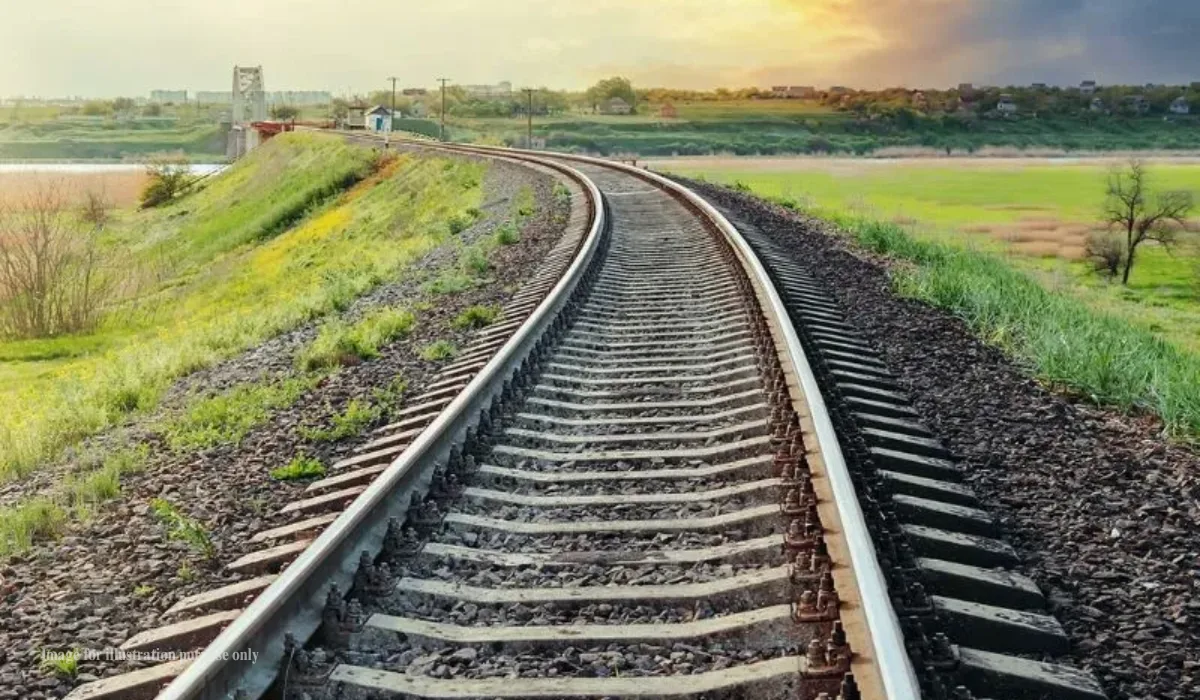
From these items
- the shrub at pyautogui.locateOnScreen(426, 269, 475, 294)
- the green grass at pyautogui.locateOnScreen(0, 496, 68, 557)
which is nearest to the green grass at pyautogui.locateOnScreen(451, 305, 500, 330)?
the shrub at pyautogui.locateOnScreen(426, 269, 475, 294)

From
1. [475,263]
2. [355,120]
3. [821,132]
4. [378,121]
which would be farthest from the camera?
[821,132]

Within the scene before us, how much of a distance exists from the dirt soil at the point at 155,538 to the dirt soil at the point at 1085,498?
294cm

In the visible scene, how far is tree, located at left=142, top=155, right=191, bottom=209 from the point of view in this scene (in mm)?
60750

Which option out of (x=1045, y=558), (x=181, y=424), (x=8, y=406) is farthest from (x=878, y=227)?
(x=1045, y=558)

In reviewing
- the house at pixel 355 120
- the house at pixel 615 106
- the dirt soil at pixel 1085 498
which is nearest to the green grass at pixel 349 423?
the dirt soil at pixel 1085 498

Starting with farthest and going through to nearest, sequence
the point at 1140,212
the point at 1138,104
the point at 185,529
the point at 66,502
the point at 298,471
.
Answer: the point at 1138,104 → the point at 1140,212 → the point at 66,502 → the point at 298,471 → the point at 185,529

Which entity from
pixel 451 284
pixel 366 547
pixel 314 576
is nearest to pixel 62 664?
pixel 314 576

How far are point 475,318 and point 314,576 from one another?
5.83m

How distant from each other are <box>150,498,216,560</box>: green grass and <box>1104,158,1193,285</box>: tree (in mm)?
37026

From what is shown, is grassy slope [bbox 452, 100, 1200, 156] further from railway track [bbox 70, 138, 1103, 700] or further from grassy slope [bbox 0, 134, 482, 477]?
railway track [bbox 70, 138, 1103, 700]

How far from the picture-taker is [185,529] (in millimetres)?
4918

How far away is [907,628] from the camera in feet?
11.5

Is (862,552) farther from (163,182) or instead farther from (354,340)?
(163,182)

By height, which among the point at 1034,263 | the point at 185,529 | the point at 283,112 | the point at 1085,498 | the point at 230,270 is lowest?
the point at 230,270
